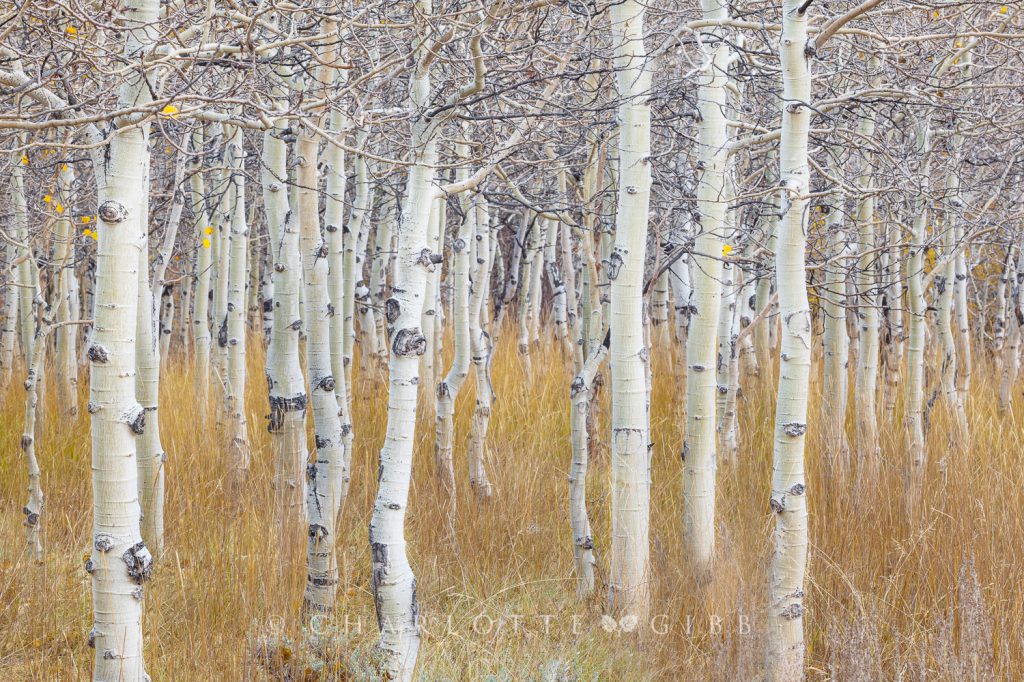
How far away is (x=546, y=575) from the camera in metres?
4.67

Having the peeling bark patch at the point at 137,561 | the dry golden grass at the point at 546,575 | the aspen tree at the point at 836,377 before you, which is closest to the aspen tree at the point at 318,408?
the dry golden grass at the point at 546,575

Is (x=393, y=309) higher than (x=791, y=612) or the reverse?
higher

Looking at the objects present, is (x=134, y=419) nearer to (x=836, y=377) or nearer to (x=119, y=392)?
(x=119, y=392)

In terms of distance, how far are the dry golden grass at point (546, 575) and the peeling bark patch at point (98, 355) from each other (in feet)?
3.90

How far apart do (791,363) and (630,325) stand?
715mm

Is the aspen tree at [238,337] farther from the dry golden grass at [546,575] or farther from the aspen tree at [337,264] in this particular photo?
the aspen tree at [337,264]

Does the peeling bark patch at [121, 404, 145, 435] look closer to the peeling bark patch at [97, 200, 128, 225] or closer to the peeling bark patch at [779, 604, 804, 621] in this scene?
the peeling bark patch at [97, 200, 128, 225]

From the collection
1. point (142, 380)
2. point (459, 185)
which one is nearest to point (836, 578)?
point (459, 185)

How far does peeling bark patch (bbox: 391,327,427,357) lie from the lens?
3074 mm

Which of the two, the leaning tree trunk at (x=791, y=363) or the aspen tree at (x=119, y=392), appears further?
the leaning tree trunk at (x=791, y=363)

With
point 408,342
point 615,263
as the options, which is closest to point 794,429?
point 615,263

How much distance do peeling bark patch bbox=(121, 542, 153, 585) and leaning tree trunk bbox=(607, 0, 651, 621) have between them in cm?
189

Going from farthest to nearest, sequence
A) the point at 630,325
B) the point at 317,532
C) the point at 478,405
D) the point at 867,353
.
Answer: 1. the point at 867,353
2. the point at 478,405
3. the point at 317,532
4. the point at 630,325

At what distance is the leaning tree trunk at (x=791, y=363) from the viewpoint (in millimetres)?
3135
